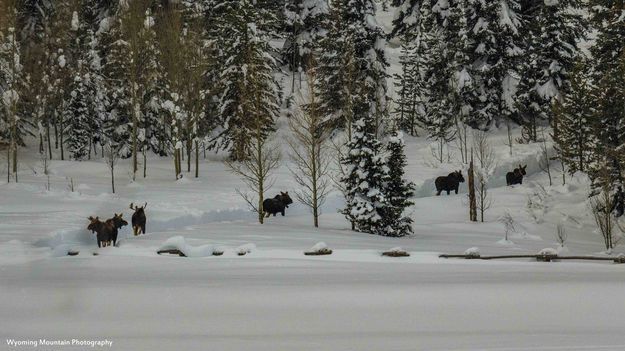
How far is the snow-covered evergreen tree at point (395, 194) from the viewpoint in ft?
68.5

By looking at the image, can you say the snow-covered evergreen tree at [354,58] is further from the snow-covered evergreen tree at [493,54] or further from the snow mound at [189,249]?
the snow mound at [189,249]

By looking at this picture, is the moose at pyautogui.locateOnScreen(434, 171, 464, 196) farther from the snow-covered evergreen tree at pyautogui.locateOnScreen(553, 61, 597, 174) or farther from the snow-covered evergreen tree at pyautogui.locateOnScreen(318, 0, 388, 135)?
the snow-covered evergreen tree at pyautogui.locateOnScreen(318, 0, 388, 135)

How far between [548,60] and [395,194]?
2212 cm

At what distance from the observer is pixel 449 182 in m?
30.7

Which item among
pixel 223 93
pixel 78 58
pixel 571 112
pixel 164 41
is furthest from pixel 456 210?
pixel 78 58

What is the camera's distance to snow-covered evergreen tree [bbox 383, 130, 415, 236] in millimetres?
20875

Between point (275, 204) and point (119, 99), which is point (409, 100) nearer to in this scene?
point (119, 99)

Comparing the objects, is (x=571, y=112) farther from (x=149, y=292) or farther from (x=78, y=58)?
(x=78, y=58)

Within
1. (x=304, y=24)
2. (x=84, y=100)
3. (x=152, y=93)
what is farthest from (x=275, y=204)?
(x=304, y=24)

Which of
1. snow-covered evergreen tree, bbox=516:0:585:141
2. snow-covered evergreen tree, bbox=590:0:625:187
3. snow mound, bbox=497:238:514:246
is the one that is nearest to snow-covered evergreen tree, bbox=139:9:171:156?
snow mound, bbox=497:238:514:246

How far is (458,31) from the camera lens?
40.6 meters

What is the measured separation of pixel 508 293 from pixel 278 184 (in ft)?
75.3

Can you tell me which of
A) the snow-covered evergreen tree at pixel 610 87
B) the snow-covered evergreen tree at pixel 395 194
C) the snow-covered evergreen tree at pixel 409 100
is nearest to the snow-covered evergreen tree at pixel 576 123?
the snow-covered evergreen tree at pixel 610 87

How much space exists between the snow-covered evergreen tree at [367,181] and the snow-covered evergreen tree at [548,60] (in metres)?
20.3
